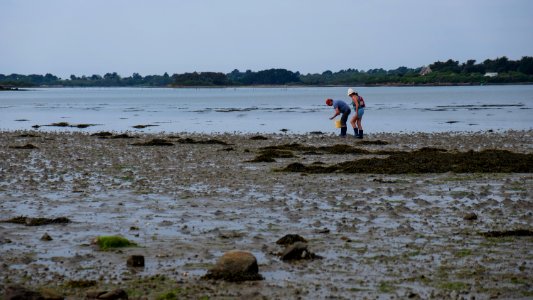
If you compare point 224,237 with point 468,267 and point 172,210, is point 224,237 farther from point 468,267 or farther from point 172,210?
point 468,267

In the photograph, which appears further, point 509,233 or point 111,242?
point 509,233

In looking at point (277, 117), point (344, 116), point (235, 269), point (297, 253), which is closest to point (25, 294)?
point (235, 269)

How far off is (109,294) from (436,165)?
13.1 m

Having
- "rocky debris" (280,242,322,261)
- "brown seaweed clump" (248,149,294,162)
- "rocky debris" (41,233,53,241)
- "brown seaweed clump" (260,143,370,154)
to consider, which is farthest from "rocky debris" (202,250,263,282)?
"brown seaweed clump" (260,143,370,154)

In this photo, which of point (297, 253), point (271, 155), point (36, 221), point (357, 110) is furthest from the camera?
point (357, 110)

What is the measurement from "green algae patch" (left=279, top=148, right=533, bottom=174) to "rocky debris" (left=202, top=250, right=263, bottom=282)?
10380mm

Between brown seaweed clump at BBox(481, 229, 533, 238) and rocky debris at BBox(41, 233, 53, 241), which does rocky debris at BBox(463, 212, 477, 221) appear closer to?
brown seaweed clump at BBox(481, 229, 533, 238)

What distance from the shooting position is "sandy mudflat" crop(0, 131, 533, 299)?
8375 millimetres

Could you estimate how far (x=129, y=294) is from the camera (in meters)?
7.97

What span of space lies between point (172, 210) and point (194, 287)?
5199 mm

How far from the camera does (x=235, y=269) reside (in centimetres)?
851

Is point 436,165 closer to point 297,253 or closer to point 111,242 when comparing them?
point 297,253

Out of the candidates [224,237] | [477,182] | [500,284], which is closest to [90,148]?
[477,182]

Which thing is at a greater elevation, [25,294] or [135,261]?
[25,294]
